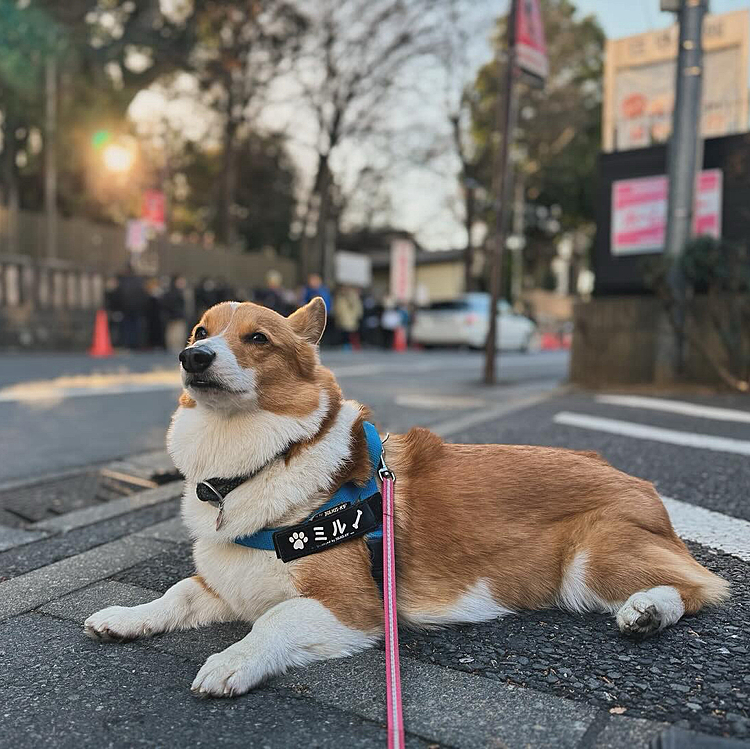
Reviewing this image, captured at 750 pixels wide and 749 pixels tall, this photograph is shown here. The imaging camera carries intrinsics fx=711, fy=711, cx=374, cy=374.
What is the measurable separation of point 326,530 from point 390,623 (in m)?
0.38

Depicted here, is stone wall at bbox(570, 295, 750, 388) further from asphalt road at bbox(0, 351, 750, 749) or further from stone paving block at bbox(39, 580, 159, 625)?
stone paving block at bbox(39, 580, 159, 625)

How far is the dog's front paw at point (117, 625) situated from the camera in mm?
2332

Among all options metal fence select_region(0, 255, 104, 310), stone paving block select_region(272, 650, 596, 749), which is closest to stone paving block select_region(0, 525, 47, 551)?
stone paving block select_region(272, 650, 596, 749)

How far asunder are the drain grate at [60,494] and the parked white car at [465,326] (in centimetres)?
1921

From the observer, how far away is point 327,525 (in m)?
2.30

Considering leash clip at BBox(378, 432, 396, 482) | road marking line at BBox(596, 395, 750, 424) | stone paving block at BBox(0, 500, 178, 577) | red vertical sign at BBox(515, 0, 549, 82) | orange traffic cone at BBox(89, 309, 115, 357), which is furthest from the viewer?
orange traffic cone at BBox(89, 309, 115, 357)

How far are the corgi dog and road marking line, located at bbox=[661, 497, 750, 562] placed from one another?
67 centimetres

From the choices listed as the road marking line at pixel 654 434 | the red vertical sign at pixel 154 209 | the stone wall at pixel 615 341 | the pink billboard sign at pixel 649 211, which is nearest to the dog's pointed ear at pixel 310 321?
the road marking line at pixel 654 434

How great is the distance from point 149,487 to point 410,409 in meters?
4.17

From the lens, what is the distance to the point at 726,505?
12.6 ft

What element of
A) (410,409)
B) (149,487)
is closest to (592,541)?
(149,487)

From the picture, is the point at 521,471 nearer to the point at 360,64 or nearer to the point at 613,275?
the point at 613,275

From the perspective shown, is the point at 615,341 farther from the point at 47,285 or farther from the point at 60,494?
the point at 47,285

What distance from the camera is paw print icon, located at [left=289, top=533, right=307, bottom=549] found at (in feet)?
7.40
